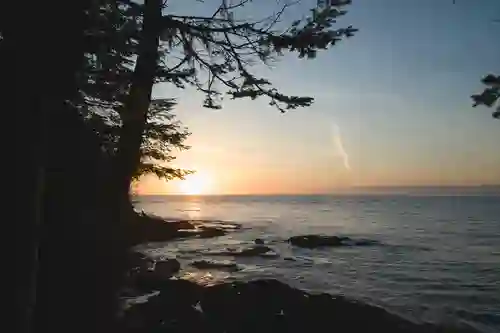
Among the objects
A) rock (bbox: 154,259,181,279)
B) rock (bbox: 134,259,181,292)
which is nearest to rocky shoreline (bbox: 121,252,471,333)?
rock (bbox: 134,259,181,292)

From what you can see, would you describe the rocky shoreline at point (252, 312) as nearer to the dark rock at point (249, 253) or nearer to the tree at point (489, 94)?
the tree at point (489, 94)

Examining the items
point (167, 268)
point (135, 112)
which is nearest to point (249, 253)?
point (167, 268)

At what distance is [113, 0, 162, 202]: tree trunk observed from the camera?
5902 mm

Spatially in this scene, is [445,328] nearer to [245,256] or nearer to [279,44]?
[279,44]

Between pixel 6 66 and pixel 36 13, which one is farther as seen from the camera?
pixel 6 66

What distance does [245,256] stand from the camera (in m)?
29.5

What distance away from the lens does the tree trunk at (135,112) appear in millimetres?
5902

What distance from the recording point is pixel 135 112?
612cm

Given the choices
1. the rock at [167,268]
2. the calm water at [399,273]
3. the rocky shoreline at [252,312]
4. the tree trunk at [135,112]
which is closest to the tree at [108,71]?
the tree trunk at [135,112]

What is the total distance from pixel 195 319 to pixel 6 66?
769 cm

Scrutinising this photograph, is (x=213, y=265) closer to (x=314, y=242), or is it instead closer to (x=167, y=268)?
(x=167, y=268)

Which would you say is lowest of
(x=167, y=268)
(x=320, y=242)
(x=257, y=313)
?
(x=320, y=242)

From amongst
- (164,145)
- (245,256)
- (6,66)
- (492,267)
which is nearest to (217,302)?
(164,145)

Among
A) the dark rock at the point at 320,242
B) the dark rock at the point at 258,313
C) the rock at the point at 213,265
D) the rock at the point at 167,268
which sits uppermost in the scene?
the dark rock at the point at 258,313
